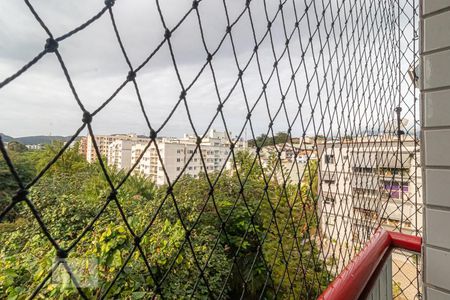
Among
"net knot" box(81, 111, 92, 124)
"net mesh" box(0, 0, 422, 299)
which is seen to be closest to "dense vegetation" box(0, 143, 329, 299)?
"net mesh" box(0, 0, 422, 299)

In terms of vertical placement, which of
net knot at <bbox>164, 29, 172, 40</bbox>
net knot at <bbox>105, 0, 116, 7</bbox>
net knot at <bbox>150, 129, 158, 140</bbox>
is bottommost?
net knot at <bbox>150, 129, 158, 140</bbox>

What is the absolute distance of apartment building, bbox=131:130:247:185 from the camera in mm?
601

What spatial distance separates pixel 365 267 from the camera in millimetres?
624

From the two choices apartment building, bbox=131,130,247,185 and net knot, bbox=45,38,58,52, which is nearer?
net knot, bbox=45,38,58,52

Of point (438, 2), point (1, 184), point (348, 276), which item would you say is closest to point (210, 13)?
point (438, 2)

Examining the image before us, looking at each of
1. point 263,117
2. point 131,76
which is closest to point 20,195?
point 131,76

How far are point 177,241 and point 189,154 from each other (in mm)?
2002

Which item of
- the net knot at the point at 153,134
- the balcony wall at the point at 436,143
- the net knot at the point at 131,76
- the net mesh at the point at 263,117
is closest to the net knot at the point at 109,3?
the net mesh at the point at 263,117

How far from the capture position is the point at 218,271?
327cm

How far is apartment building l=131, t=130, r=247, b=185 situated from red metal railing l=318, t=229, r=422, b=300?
0.37 metres

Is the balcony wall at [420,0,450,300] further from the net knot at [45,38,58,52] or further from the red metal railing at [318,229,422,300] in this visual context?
the net knot at [45,38,58,52]

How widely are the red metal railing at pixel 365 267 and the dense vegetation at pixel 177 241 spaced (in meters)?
0.19

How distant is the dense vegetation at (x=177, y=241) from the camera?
2.70 ft

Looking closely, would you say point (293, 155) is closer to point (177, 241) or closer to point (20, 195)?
point (20, 195)
